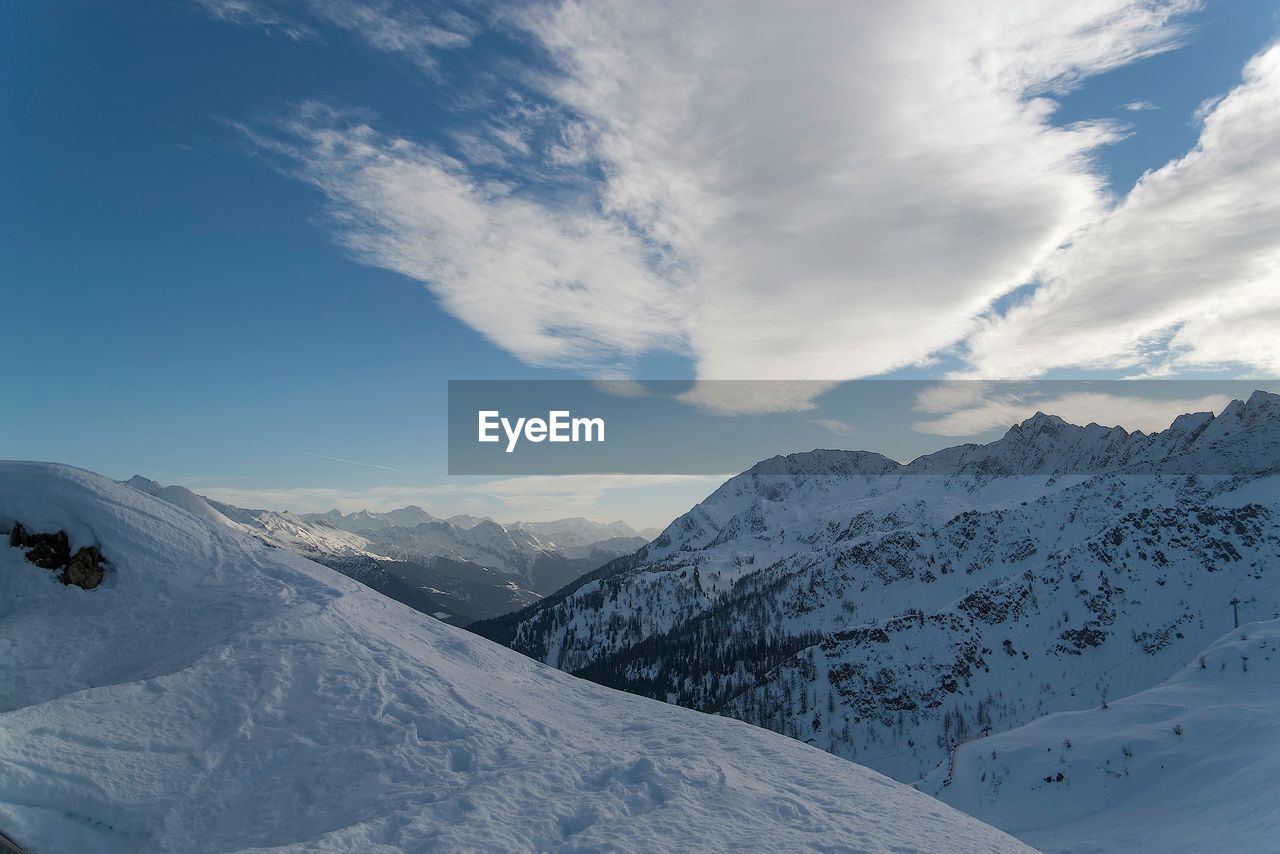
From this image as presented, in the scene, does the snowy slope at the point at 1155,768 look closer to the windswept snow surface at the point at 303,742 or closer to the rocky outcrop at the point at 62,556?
the windswept snow surface at the point at 303,742

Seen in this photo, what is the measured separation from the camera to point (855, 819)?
14148mm

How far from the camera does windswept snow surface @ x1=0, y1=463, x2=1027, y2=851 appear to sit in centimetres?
1177

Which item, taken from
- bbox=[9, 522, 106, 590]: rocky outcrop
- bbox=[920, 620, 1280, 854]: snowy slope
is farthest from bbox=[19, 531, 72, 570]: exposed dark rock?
bbox=[920, 620, 1280, 854]: snowy slope

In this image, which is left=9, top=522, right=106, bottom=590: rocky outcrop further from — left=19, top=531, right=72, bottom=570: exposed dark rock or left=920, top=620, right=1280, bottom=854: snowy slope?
left=920, top=620, right=1280, bottom=854: snowy slope

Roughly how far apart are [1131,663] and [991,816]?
139245 millimetres

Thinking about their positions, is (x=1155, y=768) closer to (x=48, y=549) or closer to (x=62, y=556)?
(x=62, y=556)

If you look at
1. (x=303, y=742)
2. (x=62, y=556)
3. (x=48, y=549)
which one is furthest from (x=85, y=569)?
(x=303, y=742)

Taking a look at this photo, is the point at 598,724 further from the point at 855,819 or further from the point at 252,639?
the point at 252,639

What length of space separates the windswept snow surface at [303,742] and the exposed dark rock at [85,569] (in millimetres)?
274

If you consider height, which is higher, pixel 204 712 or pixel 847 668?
pixel 204 712

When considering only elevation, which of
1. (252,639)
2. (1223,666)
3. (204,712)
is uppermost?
(252,639)

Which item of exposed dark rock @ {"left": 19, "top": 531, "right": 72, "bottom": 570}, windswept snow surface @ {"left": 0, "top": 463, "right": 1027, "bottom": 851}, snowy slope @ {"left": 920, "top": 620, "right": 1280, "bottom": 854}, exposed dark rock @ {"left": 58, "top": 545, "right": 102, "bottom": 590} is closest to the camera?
windswept snow surface @ {"left": 0, "top": 463, "right": 1027, "bottom": 851}

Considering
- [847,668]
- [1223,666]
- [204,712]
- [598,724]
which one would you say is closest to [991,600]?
[847,668]

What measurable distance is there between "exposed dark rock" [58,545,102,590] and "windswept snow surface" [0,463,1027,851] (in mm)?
274
